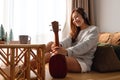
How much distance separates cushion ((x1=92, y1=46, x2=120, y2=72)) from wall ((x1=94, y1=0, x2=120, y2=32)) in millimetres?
1320

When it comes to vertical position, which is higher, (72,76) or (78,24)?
(78,24)

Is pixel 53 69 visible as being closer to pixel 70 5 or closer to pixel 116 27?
pixel 116 27

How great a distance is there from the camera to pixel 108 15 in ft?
11.8

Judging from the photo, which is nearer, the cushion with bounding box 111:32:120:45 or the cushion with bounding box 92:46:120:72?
the cushion with bounding box 92:46:120:72

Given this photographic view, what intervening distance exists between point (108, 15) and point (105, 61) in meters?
1.61

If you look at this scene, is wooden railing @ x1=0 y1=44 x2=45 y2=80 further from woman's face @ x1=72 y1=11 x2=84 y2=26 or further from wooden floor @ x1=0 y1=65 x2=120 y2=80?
woman's face @ x1=72 y1=11 x2=84 y2=26

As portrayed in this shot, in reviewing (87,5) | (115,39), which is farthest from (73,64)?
(87,5)

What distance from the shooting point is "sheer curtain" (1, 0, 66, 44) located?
3.60 meters

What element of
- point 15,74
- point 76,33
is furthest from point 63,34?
point 15,74

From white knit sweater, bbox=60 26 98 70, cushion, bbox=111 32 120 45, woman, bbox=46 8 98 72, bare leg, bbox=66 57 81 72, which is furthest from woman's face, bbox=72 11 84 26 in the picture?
cushion, bbox=111 32 120 45

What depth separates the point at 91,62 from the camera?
216 cm

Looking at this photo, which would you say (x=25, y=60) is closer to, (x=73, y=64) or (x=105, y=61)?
(x=73, y=64)

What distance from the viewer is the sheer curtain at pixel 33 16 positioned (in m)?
3.60

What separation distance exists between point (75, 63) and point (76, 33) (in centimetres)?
46
